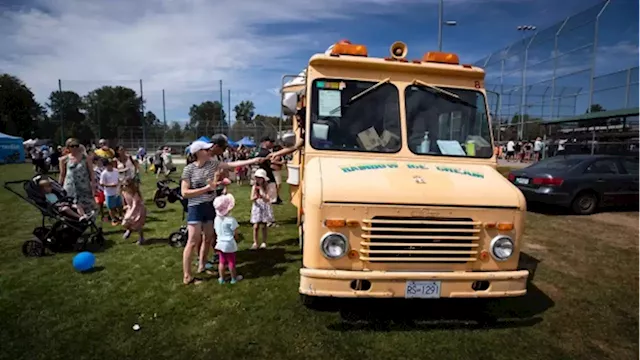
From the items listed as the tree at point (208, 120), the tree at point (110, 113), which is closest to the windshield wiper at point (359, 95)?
the tree at point (208, 120)

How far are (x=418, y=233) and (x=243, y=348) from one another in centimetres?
201

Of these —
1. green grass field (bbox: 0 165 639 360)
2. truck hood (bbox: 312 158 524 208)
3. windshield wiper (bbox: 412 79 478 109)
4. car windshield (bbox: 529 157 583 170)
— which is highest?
windshield wiper (bbox: 412 79 478 109)

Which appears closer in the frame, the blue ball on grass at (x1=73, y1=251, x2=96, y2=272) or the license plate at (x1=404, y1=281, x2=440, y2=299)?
the license plate at (x1=404, y1=281, x2=440, y2=299)

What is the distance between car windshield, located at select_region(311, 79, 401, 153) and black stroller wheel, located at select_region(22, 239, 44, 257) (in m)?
4.97

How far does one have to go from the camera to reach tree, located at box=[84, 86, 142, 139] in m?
38.4

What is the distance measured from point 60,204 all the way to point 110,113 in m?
41.8

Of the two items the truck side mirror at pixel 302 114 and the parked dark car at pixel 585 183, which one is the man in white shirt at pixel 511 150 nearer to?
the parked dark car at pixel 585 183

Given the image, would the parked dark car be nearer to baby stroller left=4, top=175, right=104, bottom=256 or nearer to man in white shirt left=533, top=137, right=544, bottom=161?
baby stroller left=4, top=175, right=104, bottom=256

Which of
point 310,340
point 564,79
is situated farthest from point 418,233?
point 564,79

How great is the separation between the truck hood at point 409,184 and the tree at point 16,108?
6508cm

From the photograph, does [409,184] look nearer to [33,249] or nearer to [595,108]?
[33,249]

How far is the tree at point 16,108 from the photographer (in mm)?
54188

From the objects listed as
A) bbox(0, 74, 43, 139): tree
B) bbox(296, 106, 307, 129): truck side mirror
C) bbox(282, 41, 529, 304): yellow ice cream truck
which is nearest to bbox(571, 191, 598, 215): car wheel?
bbox(282, 41, 529, 304): yellow ice cream truck

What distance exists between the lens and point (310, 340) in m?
3.91
